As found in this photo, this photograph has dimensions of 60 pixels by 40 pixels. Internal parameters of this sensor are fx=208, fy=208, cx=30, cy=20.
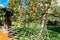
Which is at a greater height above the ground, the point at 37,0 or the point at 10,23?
the point at 37,0

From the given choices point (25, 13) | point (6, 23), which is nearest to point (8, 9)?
point (6, 23)

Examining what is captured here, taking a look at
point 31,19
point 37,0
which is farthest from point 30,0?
point 31,19

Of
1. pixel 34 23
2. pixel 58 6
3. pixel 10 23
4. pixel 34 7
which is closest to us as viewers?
pixel 34 7

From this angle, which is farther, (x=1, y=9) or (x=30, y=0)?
(x=1, y=9)

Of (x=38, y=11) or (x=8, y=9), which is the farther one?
(x=8, y=9)

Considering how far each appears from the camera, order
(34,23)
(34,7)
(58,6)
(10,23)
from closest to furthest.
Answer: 1. (34,7)
2. (58,6)
3. (34,23)
4. (10,23)

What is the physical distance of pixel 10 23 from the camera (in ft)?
19.1

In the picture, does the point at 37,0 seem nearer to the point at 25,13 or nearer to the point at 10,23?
the point at 25,13

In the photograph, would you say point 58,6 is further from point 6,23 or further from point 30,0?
point 6,23

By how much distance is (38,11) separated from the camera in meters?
4.79

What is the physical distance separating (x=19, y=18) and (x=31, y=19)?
0.97ft

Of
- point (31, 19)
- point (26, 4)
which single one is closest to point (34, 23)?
point (31, 19)

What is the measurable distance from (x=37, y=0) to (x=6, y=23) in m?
1.31

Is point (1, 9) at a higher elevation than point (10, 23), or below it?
higher
